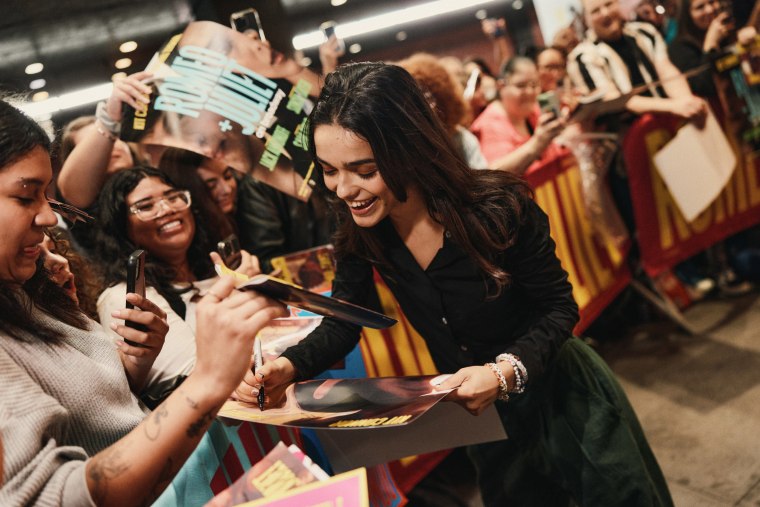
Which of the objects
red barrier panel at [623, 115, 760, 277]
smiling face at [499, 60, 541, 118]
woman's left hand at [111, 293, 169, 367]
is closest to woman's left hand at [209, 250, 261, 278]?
woman's left hand at [111, 293, 169, 367]

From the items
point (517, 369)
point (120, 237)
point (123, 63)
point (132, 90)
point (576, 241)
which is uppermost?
point (123, 63)

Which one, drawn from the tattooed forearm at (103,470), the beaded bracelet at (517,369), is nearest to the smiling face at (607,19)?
the beaded bracelet at (517,369)

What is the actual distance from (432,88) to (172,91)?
1.53 m

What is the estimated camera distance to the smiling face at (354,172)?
156cm

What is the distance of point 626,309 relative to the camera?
183 inches

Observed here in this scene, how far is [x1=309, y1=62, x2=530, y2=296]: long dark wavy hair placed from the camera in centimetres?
157

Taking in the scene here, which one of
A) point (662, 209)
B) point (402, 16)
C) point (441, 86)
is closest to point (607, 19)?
point (662, 209)

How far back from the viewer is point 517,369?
1.62 meters

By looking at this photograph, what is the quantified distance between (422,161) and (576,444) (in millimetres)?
925

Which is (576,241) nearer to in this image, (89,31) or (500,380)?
(500,380)

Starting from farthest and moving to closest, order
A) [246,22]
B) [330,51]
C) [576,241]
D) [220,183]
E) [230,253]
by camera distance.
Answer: [576,241]
[330,51]
[220,183]
[246,22]
[230,253]

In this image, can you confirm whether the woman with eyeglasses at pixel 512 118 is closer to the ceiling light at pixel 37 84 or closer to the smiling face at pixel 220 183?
the smiling face at pixel 220 183

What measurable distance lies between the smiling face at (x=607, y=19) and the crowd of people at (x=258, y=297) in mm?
1843

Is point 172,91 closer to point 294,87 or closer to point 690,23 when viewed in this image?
point 294,87
